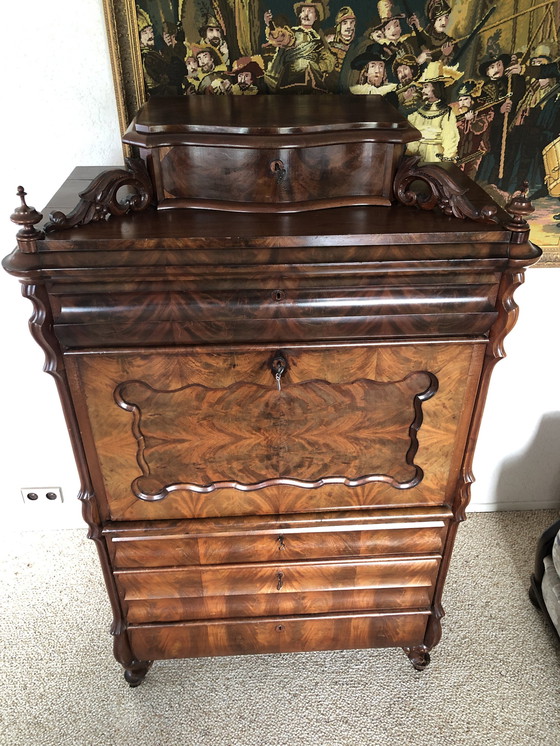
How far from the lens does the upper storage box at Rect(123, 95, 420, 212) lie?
99cm

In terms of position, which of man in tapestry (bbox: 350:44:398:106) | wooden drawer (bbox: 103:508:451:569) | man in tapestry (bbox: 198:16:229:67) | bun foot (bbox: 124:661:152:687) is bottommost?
bun foot (bbox: 124:661:152:687)

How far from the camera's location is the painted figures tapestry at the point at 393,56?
3.88 ft

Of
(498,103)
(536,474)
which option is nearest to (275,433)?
(498,103)

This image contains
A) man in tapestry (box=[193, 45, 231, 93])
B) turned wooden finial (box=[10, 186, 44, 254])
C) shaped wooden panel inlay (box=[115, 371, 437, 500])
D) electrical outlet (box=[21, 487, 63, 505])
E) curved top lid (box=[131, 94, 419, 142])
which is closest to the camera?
turned wooden finial (box=[10, 186, 44, 254])

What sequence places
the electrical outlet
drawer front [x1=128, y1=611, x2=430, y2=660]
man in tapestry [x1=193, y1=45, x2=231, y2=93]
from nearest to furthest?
1. man in tapestry [x1=193, y1=45, x2=231, y2=93]
2. drawer front [x1=128, y1=611, x2=430, y2=660]
3. the electrical outlet

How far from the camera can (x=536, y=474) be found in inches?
75.2

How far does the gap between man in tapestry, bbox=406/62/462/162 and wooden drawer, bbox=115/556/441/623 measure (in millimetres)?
867

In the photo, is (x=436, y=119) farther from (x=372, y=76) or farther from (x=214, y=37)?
(x=214, y=37)

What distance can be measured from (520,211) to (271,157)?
15.5 inches

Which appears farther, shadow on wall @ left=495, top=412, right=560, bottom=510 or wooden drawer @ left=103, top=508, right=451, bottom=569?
shadow on wall @ left=495, top=412, right=560, bottom=510

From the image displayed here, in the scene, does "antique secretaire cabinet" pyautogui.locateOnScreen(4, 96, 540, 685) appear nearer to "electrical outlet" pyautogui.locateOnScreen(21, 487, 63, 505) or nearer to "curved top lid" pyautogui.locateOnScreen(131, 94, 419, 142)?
A: "curved top lid" pyautogui.locateOnScreen(131, 94, 419, 142)

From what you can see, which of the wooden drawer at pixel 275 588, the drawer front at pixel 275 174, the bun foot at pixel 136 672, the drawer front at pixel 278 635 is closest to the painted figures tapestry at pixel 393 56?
the drawer front at pixel 275 174

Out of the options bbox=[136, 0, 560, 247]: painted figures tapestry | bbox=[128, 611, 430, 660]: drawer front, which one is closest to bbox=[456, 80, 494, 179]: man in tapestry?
bbox=[136, 0, 560, 247]: painted figures tapestry

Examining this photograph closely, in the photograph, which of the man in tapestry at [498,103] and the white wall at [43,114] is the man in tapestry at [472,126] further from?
the white wall at [43,114]
